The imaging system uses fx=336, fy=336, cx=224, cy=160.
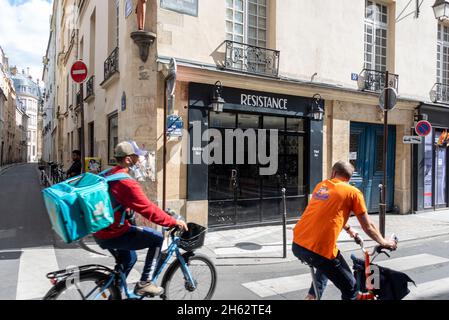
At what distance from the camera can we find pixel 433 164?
1133 cm

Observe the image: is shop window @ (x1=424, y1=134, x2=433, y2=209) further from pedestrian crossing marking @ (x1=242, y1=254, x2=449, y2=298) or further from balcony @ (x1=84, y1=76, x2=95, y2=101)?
balcony @ (x1=84, y1=76, x2=95, y2=101)

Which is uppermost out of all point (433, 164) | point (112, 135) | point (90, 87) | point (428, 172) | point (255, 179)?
point (90, 87)

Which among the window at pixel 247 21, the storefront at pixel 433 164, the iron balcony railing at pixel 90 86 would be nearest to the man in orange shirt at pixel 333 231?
the window at pixel 247 21

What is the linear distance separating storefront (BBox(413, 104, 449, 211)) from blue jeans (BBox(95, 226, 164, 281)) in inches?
400

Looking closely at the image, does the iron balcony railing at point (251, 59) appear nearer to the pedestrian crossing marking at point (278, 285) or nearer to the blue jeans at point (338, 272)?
the pedestrian crossing marking at point (278, 285)

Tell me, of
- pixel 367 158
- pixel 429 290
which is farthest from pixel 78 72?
pixel 367 158

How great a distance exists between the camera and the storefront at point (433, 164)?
10.9 m

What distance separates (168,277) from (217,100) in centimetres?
463

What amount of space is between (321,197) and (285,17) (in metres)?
6.73

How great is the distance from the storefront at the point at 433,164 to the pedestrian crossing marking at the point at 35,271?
1046 cm

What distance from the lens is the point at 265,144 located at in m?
8.52

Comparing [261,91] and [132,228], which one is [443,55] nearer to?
[261,91]

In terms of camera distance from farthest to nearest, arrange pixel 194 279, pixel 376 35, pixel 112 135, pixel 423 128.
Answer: pixel 376 35 < pixel 423 128 < pixel 112 135 < pixel 194 279

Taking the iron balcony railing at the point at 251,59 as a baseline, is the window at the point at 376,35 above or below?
above
